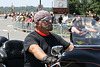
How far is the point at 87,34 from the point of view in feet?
15.3

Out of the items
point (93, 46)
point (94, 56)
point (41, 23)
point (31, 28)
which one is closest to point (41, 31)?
point (41, 23)

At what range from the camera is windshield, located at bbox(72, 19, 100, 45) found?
168 inches

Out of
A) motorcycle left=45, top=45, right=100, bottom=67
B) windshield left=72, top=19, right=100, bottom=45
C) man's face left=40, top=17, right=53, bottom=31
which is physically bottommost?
motorcycle left=45, top=45, right=100, bottom=67

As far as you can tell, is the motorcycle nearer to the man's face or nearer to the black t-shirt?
the black t-shirt

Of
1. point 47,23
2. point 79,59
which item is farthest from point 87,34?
point 47,23

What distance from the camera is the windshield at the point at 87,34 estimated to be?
14.0 ft

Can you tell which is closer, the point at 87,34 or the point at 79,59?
the point at 79,59

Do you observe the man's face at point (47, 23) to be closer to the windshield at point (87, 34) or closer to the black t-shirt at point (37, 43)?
the black t-shirt at point (37, 43)

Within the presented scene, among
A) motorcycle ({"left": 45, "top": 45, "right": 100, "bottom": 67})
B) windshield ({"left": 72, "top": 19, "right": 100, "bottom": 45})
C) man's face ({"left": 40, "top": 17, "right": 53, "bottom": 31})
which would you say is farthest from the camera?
windshield ({"left": 72, "top": 19, "right": 100, "bottom": 45})

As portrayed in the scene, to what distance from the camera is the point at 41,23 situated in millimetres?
2922

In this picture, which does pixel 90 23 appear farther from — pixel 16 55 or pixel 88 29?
pixel 16 55

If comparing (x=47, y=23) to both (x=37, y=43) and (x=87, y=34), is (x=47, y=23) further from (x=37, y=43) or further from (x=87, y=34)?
(x=87, y=34)

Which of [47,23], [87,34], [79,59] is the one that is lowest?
[79,59]

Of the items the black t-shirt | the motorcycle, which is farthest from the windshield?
the black t-shirt
